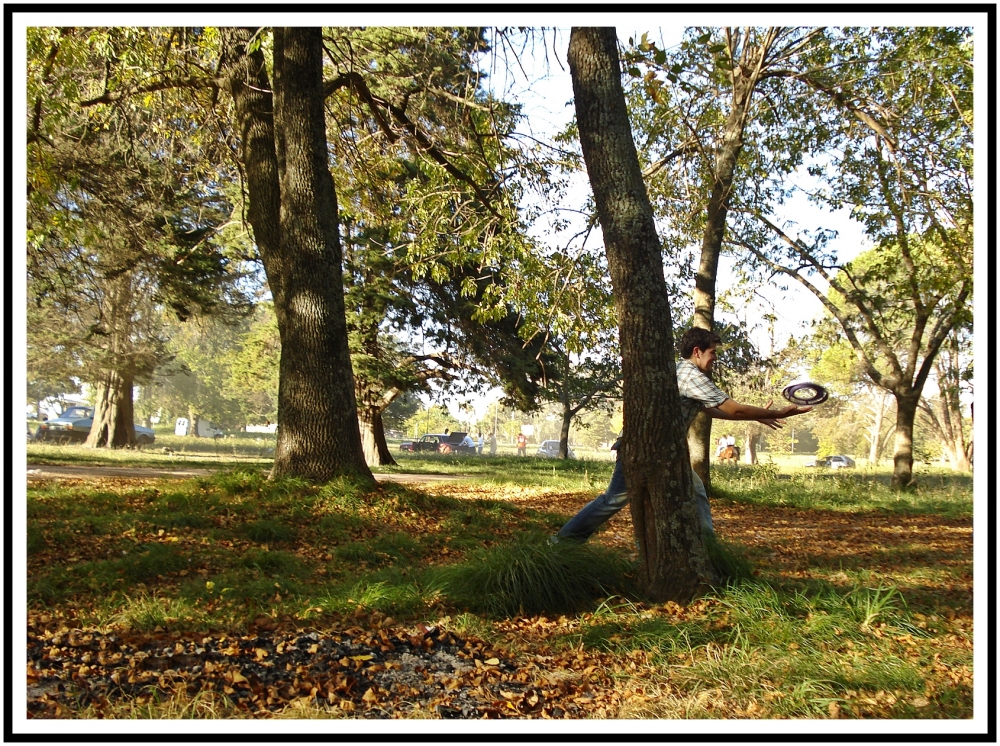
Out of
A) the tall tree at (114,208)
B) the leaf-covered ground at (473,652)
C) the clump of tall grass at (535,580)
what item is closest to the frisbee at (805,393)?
the leaf-covered ground at (473,652)

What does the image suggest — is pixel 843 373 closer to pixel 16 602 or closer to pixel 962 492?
pixel 962 492

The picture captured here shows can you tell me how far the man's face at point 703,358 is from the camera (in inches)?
212

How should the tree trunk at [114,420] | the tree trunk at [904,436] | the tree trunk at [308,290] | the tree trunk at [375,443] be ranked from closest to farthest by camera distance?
the tree trunk at [308,290]
the tree trunk at [904,436]
the tree trunk at [375,443]
the tree trunk at [114,420]

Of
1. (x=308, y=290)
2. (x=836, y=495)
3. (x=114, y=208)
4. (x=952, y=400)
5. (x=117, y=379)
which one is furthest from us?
(x=117, y=379)

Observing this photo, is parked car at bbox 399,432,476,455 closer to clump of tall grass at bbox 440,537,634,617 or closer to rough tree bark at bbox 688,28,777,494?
rough tree bark at bbox 688,28,777,494

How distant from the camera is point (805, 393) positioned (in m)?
5.18

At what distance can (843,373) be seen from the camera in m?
37.9

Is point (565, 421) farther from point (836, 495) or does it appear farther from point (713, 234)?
point (713, 234)

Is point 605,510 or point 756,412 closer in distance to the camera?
point 756,412

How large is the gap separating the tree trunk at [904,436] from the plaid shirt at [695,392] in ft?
44.0

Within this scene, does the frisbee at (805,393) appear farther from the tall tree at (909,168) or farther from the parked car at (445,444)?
the parked car at (445,444)

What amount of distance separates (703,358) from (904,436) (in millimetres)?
13788

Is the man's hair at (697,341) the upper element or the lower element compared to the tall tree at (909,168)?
lower

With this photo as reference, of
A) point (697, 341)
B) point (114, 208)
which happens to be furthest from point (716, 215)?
point (114, 208)
